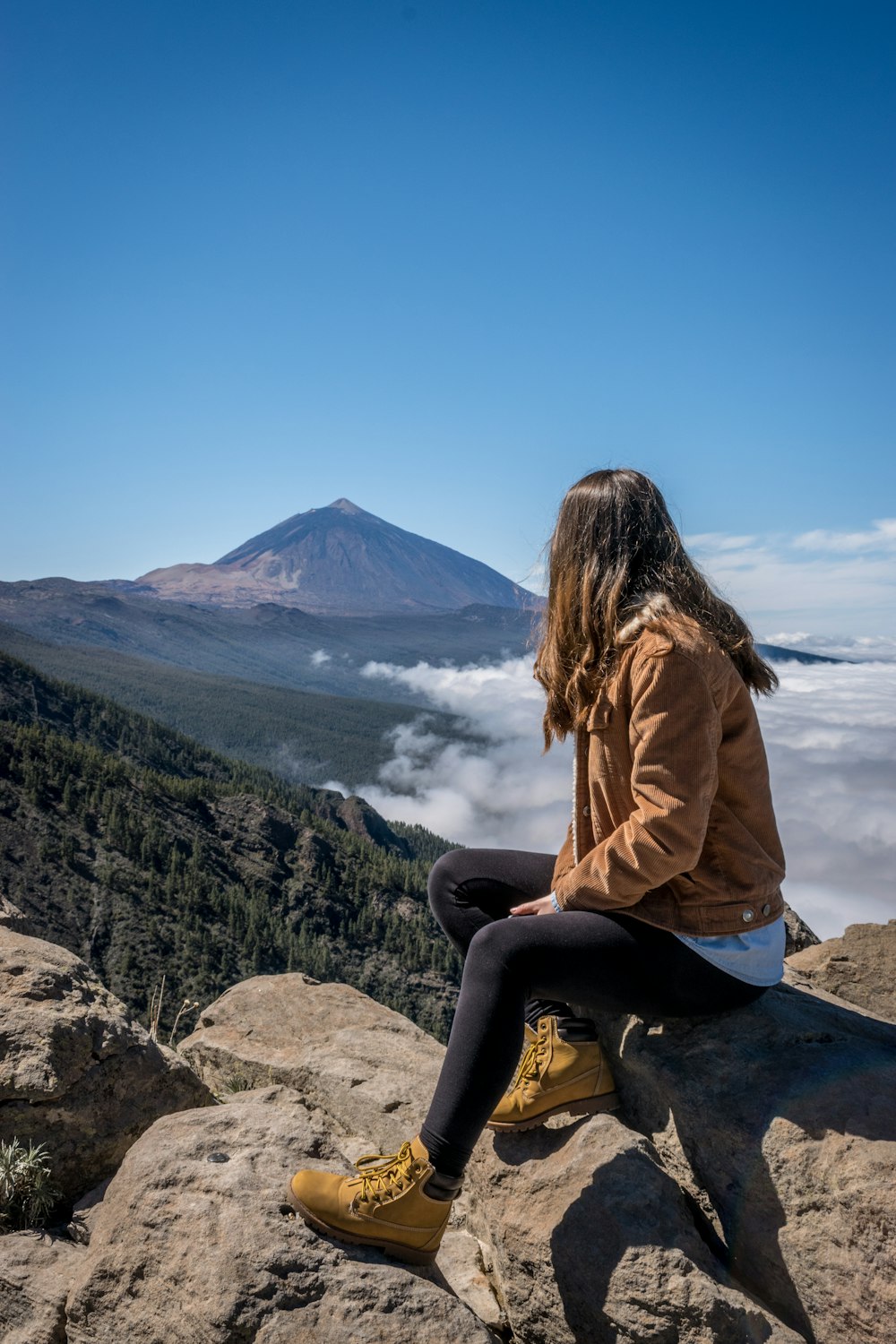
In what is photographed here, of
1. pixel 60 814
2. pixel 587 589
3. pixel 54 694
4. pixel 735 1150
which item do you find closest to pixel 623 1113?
pixel 735 1150

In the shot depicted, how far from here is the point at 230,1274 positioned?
Result: 3004mm

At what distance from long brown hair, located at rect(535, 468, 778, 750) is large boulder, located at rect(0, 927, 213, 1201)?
119 inches

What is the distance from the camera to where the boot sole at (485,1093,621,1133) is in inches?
149

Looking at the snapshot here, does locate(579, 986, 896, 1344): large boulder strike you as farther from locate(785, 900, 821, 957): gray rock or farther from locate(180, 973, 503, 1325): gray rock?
locate(785, 900, 821, 957): gray rock

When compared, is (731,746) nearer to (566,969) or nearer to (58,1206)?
(566,969)

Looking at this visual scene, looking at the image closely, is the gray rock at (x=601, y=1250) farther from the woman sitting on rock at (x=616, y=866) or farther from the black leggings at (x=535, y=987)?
the black leggings at (x=535, y=987)

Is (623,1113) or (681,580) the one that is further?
(623,1113)

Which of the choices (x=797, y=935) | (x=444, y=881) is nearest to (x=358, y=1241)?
(x=444, y=881)

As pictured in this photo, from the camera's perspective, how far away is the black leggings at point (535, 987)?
326 centimetres

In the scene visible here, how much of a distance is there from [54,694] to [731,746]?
169m

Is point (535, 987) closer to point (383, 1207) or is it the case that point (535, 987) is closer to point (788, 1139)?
point (383, 1207)

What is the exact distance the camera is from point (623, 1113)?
4.05 m

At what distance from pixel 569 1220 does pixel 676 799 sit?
180 centimetres

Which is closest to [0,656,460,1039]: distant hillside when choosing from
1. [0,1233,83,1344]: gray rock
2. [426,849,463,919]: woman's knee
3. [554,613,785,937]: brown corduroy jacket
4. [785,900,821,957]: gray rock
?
[785,900,821,957]: gray rock
